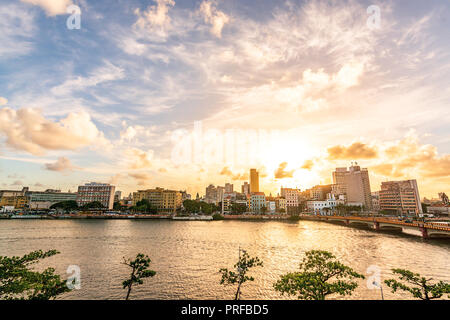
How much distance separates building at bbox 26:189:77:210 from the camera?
143725 millimetres

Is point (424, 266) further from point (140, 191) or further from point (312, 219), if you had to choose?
point (140, 191)

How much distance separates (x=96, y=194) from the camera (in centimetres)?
13162

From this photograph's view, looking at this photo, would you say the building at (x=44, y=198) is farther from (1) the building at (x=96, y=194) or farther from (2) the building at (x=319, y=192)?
(2) the building at (x=319, y=192)

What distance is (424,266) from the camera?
91.8 ft

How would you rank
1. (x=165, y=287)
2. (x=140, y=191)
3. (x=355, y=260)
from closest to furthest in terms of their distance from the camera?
(x=165, y=287) < (x=355, y=260) < (x=140, y=191)

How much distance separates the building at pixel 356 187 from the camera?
162163 millimetres

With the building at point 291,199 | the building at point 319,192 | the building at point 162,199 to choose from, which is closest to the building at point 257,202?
the building at point 291,199

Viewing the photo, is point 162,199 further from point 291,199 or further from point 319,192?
point 319,192

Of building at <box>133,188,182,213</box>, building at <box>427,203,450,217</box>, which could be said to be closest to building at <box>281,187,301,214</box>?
building at <box>133,188,182,213</box>

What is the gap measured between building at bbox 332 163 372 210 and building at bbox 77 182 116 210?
164 meters

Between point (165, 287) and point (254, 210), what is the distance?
112722 millimetres
